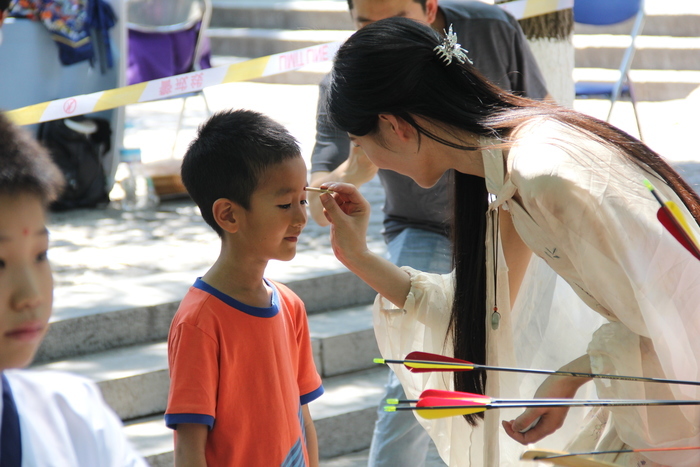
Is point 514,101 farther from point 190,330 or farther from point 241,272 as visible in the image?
point 190,330

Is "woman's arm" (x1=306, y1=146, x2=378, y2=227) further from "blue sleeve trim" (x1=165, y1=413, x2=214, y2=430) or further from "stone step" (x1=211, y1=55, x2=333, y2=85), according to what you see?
"stone step" (x1=211, y1=55, x2=333, y2=85)

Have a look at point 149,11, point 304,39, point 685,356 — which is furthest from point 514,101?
point 304,39

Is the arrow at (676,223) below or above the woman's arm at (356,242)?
above

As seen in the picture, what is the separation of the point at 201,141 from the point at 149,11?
4609mm

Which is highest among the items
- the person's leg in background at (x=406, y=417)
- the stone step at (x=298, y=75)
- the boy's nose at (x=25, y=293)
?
the boy's nose at (x=25, y=293)

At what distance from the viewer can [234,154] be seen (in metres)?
2.03

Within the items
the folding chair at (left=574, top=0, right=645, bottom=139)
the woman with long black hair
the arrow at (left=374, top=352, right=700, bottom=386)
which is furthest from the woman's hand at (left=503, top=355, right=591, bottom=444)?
the folding chair at (left=574, top=0, right=645, bottom=139)

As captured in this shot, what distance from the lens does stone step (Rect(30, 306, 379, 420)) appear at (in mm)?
3484

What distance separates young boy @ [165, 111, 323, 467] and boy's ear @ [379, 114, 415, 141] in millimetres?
233

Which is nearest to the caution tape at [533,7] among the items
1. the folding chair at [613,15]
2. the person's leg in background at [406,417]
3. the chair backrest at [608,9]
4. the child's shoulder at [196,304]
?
the person's leg in background at [406,417]

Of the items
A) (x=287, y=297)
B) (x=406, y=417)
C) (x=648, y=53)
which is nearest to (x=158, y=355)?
(x=406, y=417)

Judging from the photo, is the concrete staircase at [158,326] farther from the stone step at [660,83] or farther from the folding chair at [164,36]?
the stone step at [660,83]

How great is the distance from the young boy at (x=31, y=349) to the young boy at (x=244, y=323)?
2.21ft

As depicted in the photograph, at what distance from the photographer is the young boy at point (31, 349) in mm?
1074
